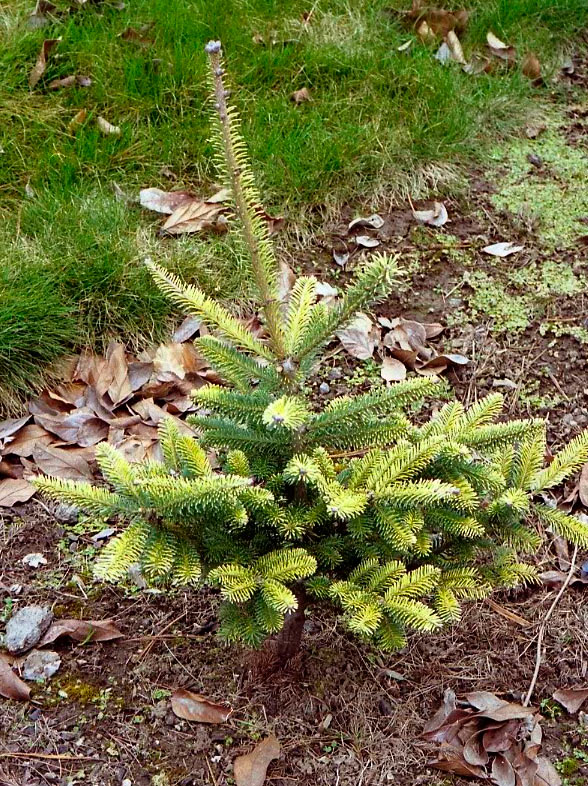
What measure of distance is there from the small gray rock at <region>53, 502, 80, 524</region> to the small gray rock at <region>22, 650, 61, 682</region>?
521 mm

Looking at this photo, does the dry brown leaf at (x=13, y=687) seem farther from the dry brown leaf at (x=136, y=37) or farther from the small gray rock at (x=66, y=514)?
the dry brown leaf at (x=136, y=37)

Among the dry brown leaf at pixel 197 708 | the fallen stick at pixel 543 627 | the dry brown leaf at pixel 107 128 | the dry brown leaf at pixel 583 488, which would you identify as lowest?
the dry brown leaf at pixel 583 488

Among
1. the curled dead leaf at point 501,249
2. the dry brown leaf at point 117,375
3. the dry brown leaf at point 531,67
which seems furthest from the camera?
the dry brown leaf at point 531,67

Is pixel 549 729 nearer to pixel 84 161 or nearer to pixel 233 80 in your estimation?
pixel 84 161

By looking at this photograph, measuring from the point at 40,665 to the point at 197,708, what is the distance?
492 millimetres

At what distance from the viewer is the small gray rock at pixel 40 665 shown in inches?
99.6

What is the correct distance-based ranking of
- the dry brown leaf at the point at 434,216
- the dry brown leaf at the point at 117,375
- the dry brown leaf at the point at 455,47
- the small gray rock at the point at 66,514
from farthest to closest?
1. the dry brown leaf at the point at 455,47
2. the dry brown leaf at the point at 434,216
3. the dry brown leaf at the point at 117,375
4. the small gray rock at the point at 66,514

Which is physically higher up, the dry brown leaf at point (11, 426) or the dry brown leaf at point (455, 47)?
the dry brown leaf at point (455, 47)

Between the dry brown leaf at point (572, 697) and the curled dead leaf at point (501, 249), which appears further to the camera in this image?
the curled dead leaf at point (501, 249)

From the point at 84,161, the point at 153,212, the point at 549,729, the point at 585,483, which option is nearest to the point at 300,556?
the point at 549,729

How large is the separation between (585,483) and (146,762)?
1.79 metres

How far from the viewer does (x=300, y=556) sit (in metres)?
2.00

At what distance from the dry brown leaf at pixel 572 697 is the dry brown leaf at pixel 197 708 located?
95 centimetres

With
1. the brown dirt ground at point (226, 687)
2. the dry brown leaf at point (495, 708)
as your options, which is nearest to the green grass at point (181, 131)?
the brown dirt ground at point (226, 687)
